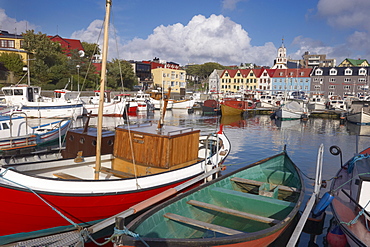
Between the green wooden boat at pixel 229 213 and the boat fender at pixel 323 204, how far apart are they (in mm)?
744

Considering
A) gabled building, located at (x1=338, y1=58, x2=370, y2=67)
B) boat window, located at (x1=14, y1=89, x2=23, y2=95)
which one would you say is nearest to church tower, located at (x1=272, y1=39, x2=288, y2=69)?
gabled building, located at (x1=338, y1=58, x2=370, y2=67)

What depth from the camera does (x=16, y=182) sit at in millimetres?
8852

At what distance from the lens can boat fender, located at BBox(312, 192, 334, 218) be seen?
9937 mm

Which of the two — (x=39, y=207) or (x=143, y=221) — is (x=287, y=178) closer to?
(x=143, y=221)

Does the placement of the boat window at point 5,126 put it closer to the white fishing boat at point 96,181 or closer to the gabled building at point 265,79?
the white fishing boat at point 96,181

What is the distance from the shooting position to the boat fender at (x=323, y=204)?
32.6ft

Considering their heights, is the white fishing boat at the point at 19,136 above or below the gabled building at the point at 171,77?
below

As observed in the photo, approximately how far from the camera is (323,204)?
33.0ft

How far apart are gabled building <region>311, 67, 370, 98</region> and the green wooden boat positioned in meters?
→ 83.5

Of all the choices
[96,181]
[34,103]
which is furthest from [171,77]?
[96,181]

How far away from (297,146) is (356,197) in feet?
63.7

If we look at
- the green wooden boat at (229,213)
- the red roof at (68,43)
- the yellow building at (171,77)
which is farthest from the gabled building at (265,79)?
the green wooden boat at (229,213)

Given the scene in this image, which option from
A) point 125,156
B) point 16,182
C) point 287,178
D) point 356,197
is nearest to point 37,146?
point 125,156

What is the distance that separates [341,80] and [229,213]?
93.8 metres
